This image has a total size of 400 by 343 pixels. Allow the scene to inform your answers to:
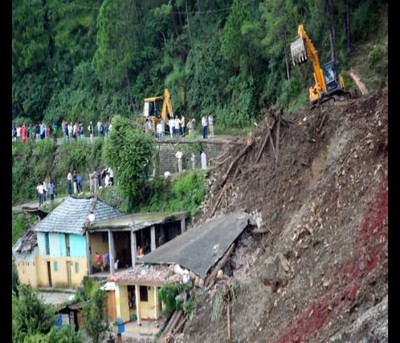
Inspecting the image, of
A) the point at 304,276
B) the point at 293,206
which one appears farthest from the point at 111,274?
the point at 304,276

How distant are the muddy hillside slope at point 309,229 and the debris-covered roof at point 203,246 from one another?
340 mm

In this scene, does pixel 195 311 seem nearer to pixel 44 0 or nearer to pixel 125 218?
pixel 125 218

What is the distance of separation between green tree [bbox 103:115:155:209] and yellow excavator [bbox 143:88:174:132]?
461 cm

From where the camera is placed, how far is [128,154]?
19.9m

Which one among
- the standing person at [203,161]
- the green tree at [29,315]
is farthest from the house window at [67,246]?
the green tree at [29,315]

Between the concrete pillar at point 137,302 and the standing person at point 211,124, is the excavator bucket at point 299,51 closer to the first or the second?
the standing person at point 211,124

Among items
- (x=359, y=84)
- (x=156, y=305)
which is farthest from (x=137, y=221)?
(x=359, y=84)

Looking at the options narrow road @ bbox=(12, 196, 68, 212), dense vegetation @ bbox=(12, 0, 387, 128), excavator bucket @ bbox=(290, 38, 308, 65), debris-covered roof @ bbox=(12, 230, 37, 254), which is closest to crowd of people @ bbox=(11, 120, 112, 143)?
dense vegetation @ bbox=(12, 0, 387, 128)

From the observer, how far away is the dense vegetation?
21.8 meters

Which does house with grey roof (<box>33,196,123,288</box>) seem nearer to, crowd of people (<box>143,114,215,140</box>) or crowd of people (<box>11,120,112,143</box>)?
crowd of people (<box>143,114,215,140</box>)

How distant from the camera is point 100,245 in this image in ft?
60.7

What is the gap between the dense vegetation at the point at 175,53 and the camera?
21844 mm

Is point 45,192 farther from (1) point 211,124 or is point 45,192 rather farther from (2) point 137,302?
(2) point 137,302

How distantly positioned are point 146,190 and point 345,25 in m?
7.91
